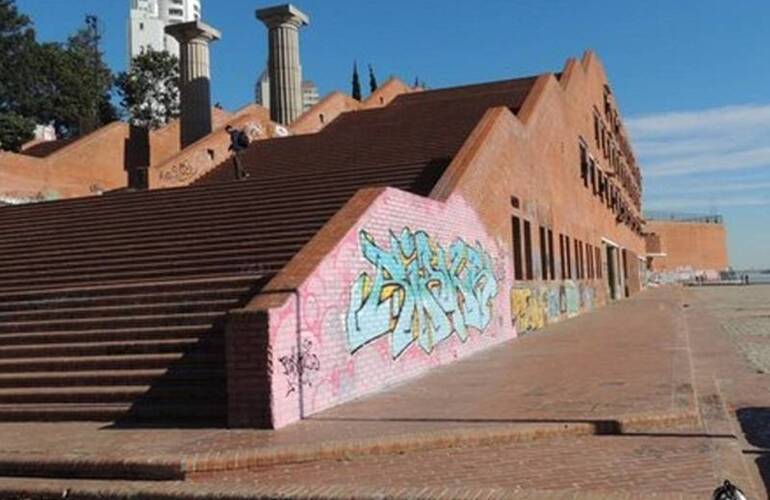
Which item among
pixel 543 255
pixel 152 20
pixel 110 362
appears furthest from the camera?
pixel 152 20

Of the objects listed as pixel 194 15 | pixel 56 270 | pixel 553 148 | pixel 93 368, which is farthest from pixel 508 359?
pixel 194 15

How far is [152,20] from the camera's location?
133875 mm

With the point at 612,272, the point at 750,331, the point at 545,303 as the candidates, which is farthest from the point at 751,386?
the point at 612,272

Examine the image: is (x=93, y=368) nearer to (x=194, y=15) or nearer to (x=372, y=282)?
(x=372, y=282)

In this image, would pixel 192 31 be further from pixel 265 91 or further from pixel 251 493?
pixel 265 91

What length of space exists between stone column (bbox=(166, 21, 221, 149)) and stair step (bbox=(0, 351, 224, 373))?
19830 mm

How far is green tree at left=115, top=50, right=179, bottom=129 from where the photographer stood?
49969 millimetres

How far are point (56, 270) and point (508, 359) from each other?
764 centimetres

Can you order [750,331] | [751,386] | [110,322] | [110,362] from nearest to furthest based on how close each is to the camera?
[110,362] → [110,322] → [751,386] → [750,331]

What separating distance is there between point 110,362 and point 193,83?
21205 mm

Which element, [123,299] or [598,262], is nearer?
[123,299]

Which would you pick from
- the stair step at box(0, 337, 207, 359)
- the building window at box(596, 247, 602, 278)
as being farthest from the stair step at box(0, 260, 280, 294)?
the building window at box(596, 247, 602, 278)

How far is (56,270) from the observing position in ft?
45.4

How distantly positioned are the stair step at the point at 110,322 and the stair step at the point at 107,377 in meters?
0.98
